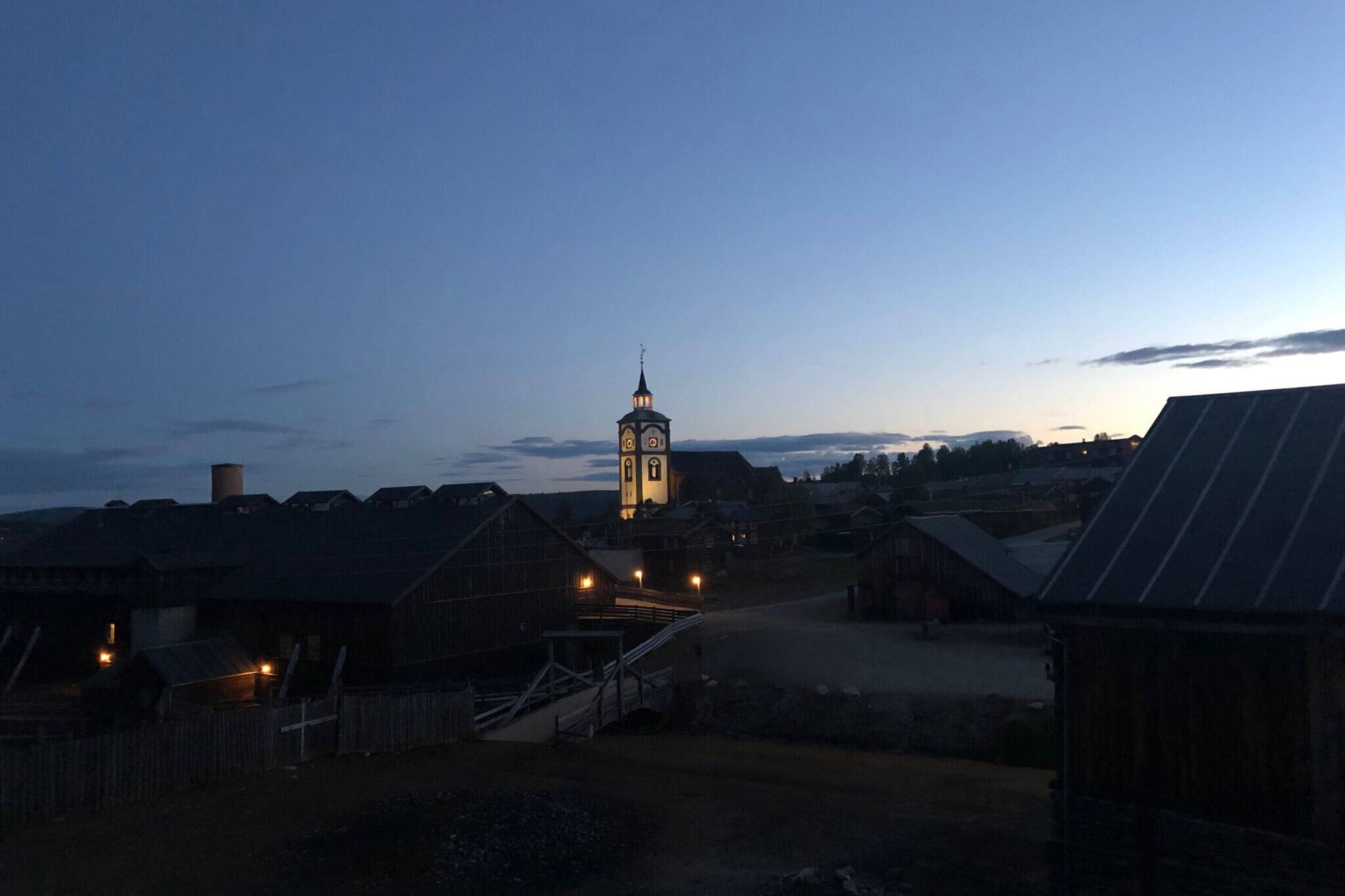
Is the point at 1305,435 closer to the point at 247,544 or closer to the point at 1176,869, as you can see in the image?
the point at 1176,869

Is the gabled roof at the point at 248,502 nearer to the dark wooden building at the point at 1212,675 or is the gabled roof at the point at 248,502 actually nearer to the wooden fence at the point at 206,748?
the wooden fence at the point at 206,748

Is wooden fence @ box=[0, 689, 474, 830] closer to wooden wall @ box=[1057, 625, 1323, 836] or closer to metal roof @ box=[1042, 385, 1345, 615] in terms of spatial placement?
wooden wall @ box=[1057, 625, 1323, 836]

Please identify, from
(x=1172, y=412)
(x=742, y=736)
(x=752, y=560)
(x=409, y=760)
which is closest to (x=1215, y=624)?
(x=1172, y=412)

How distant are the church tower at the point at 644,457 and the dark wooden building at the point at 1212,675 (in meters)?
95.7

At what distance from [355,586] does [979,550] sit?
2835 centimetres

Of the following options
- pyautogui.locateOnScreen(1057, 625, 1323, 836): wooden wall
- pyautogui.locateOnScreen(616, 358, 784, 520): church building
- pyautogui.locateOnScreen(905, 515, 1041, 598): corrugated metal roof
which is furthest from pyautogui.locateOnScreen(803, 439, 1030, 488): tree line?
pyautogui.locateOnScreen(1057, 625, 1323, 836): wooden wall

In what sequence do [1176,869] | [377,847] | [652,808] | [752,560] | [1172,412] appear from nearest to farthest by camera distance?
1. [1176,869]
2. [1172,412]
3. [377,847]
4. [652,808]
5. [752,560]

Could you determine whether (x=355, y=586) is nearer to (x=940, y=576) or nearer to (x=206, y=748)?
(x=206, y=748)

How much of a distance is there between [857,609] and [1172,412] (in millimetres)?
32724

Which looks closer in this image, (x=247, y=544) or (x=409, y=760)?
(x=409, y=760)

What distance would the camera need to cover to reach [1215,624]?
10945 mm

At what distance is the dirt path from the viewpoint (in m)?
14.7

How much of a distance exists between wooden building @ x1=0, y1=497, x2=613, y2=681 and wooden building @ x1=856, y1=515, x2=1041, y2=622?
13.5 m

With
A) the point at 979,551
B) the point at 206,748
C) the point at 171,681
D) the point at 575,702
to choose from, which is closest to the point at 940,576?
the point at 979,551
